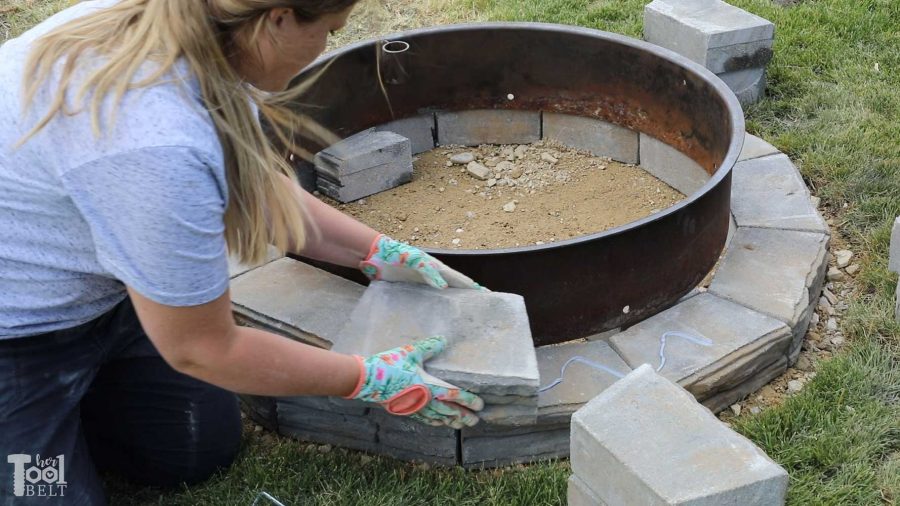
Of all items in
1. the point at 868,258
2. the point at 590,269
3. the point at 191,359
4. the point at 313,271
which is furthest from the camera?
the point at 868,258

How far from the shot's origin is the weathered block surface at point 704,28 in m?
4.46

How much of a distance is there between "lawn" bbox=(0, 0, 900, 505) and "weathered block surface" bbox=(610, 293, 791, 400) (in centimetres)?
16

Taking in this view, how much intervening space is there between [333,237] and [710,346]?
3.97ft

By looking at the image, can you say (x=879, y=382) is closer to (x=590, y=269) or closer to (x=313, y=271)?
(x=590, y=269)

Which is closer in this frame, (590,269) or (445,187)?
(590,269)

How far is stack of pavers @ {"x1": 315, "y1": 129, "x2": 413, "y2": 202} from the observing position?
4145 mm

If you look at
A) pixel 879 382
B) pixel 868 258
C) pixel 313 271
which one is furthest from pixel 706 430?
pixel 868 258

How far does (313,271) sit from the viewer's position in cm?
307

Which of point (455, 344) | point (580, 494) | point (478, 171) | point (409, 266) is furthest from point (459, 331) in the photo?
point (478, 171)

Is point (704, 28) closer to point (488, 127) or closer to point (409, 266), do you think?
point (488, 127)

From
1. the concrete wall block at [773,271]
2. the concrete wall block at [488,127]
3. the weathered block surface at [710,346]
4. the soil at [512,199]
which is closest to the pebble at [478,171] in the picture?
the soil at [512,199]

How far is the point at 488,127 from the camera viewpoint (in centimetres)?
449

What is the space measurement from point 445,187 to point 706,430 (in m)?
2.31

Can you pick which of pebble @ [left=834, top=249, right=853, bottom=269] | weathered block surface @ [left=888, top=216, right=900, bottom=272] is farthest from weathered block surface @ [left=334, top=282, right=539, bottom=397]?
pebble @ [left=834, top=249, right=853, bottom=269]
